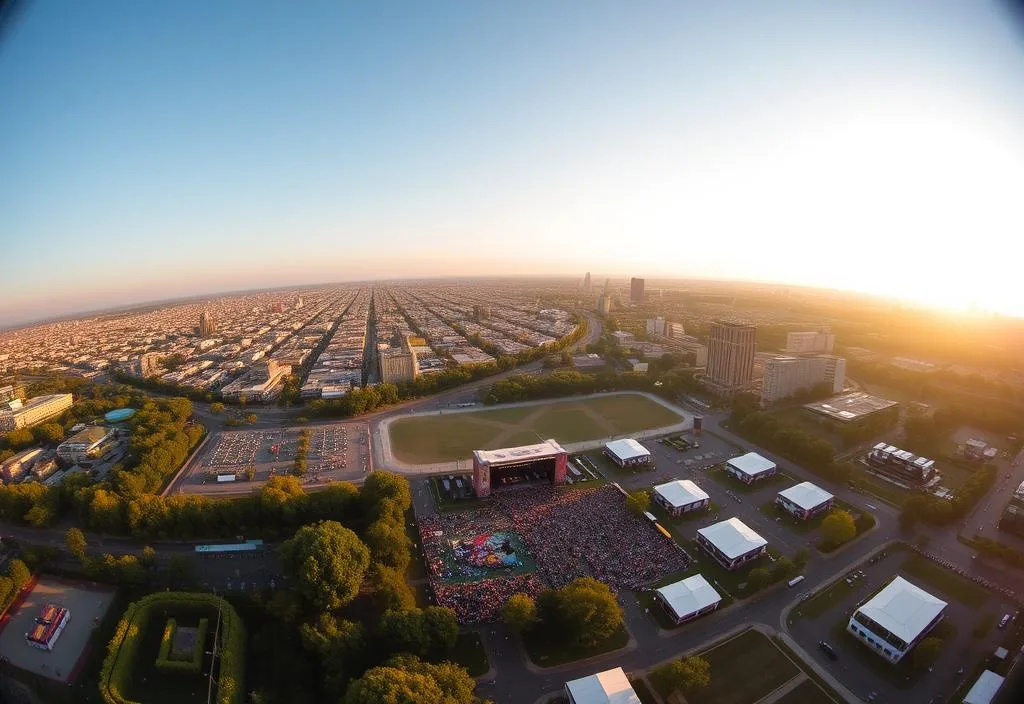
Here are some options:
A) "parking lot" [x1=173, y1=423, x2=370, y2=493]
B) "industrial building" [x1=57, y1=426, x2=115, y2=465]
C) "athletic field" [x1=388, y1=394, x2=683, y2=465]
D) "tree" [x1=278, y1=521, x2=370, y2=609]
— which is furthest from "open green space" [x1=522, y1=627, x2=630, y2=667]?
"industrial building" [x1=57, y1=426, x2=115, y2=465]

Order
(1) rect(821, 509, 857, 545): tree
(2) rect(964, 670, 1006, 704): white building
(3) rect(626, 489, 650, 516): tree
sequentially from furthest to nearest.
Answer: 1. (3) rect(626, 489, 650, 516): tree
2. (1) rect(821, 509, 857, 545): tree
3. (2) rect(964, 670, 1006, 704): white building

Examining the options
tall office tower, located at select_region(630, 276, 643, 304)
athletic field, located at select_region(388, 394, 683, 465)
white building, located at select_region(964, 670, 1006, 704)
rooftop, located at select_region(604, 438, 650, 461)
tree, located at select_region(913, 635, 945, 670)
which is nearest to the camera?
white building, located at select_region(964, 670, 1006, 704)

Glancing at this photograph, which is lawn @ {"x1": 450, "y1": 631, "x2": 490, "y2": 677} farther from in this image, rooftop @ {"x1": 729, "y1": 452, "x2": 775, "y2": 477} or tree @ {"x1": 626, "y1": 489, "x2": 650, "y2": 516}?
rooftop @ {"x1": 729, "y1": 452, "x2": 775, "y2": 477}

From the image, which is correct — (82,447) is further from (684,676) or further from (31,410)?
(684,676)

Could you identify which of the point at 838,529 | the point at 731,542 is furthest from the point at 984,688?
the point at 731,542

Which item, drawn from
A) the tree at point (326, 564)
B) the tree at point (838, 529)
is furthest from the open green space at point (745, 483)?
the tree at point (326, 564)

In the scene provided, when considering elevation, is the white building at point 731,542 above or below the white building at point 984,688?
above

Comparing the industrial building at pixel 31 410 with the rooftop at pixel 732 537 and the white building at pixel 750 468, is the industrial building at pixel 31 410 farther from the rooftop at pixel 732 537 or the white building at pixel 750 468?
the white building at pixel 750 468

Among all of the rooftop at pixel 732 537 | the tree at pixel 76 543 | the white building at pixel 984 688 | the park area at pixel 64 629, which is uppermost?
the tree at pixel 76 543
